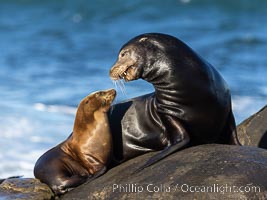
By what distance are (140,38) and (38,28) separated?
49.6ft

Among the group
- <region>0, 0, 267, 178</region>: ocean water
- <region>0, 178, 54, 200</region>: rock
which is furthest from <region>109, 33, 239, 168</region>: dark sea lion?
<region>0, 0, 267, 178</region>: ocean water

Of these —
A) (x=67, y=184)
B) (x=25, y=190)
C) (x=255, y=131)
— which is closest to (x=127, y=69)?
(x=67, y=184)

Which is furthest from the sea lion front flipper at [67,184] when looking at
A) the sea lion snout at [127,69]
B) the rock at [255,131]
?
the rock at [255,131]

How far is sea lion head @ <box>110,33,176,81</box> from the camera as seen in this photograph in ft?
21.4

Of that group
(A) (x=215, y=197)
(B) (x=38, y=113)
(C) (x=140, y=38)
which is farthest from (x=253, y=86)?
(A) (x=215, y=197)

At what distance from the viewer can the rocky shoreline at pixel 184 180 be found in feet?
18.2

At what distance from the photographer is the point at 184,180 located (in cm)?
576

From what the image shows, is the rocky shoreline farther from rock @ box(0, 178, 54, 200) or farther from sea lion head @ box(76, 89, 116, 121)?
sea lion head @ box(76, 89, 116, 121)

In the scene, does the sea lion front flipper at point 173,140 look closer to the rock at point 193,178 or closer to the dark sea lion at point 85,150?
the rock at point 193,178

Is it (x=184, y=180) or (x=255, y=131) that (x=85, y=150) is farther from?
(x=255, y=131)

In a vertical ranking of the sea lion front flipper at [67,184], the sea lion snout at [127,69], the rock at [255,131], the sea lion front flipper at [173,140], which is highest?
the sea lion snout at [127,69]

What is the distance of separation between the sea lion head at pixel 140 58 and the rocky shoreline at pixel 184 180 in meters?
0.60

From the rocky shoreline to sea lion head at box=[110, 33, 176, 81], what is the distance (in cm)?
60

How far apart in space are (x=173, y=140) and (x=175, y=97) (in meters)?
0.31
